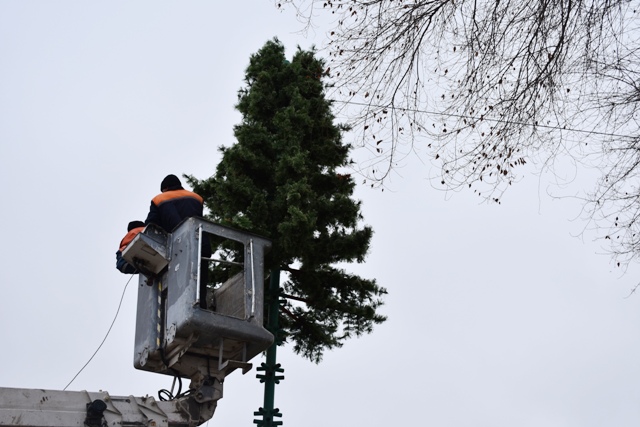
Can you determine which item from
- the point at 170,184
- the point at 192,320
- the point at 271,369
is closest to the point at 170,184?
the point at 170,184

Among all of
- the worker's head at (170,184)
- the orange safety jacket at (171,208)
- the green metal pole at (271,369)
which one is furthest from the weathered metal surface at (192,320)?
the green metal pole at (271,369)

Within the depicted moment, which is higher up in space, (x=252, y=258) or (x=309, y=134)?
(x=309, y=134)

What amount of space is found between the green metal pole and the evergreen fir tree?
251mm

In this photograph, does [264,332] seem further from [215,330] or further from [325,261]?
[325,261]

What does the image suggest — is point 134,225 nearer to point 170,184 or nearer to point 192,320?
point 170,184

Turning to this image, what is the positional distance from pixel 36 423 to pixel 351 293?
299 inches

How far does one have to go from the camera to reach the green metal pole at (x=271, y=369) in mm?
13133

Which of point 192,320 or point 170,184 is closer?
point 192,320

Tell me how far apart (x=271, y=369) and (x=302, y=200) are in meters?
2.56

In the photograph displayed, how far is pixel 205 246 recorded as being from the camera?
30.8 ft

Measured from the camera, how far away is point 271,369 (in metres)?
13.5

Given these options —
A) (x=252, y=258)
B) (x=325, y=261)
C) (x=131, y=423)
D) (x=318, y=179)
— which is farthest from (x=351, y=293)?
(x=131, y=423)

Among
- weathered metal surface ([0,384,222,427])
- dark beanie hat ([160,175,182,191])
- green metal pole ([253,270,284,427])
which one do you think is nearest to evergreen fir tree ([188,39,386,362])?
green metal pole ([253,270,284,427])

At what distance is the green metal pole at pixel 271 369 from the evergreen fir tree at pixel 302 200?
25cm
